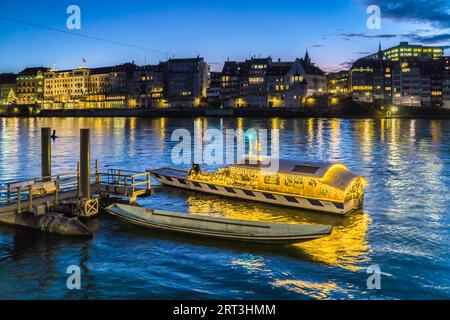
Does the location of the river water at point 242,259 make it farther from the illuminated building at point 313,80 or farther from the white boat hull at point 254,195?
the illuminated building at point 313,80

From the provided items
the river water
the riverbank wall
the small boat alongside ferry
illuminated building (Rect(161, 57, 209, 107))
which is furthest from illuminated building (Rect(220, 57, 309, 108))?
the small boat alongside ferry

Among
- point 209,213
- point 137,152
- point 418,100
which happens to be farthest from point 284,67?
point 209,213

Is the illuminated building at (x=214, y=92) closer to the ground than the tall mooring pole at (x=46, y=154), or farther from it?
farther from it

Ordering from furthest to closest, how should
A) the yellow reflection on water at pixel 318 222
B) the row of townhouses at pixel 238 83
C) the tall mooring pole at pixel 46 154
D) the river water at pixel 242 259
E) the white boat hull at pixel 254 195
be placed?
the row of townhouses at pixel 238 83
the tall mooring pole at pixel 46 154
the white boat hull at pixel 254 195
the yellow reflection on water at pixel 318 222
the river water at pixel 242 259

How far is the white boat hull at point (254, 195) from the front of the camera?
2488cm

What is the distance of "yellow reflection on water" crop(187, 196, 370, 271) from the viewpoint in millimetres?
18438

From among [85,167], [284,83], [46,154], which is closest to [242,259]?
[85,167]

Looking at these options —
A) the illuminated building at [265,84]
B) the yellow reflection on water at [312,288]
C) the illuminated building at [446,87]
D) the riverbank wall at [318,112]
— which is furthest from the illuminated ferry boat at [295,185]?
the illuminated building at [446,87]

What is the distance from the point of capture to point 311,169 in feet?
85.5

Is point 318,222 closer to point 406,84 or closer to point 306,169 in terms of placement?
point 306,169

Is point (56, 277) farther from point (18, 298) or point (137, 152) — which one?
point (137, 152)

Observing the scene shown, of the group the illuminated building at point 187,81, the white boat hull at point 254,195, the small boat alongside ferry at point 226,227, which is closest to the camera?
the small boat alongside ferry at point 226,227

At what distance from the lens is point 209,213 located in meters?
25.8

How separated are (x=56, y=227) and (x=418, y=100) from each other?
603 ft
